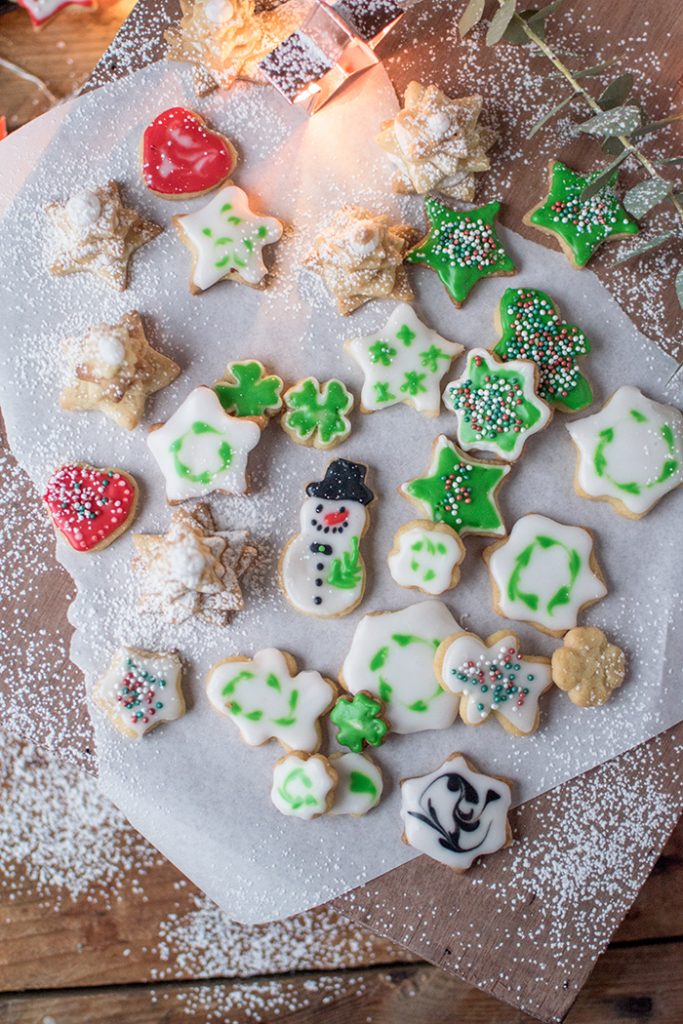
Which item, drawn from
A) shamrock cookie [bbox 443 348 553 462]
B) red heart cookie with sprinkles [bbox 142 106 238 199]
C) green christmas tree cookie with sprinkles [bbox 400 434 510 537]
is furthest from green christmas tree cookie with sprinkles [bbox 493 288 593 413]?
red heart cookie with sprinkles [bbox 142 106 238 199]

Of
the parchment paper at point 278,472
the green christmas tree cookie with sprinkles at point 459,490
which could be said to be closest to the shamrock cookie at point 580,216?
the parchment paper at point 278,472

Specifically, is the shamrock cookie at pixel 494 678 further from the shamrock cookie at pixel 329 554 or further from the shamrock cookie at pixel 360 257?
the shamrock cookie at pixel 360 257

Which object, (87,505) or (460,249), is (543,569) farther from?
(87,505)

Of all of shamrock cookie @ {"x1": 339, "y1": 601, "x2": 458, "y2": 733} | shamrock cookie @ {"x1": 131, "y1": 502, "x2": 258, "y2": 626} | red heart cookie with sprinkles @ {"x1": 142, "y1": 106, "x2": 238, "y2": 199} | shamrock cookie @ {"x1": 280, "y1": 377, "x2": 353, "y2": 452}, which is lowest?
shamrock cookie @ {"x1": 339, "y1": 601, "x2": 458, "y2": 733}

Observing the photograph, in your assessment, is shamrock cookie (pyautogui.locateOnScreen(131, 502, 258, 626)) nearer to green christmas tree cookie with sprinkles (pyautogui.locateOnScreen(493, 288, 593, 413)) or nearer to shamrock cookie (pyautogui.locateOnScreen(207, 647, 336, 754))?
shamrock cookie (pyautogui.locateOnScreen(207, 647, 336, 754))

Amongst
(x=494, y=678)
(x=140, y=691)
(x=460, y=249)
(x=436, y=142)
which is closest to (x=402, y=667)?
(x=494, y=678)
